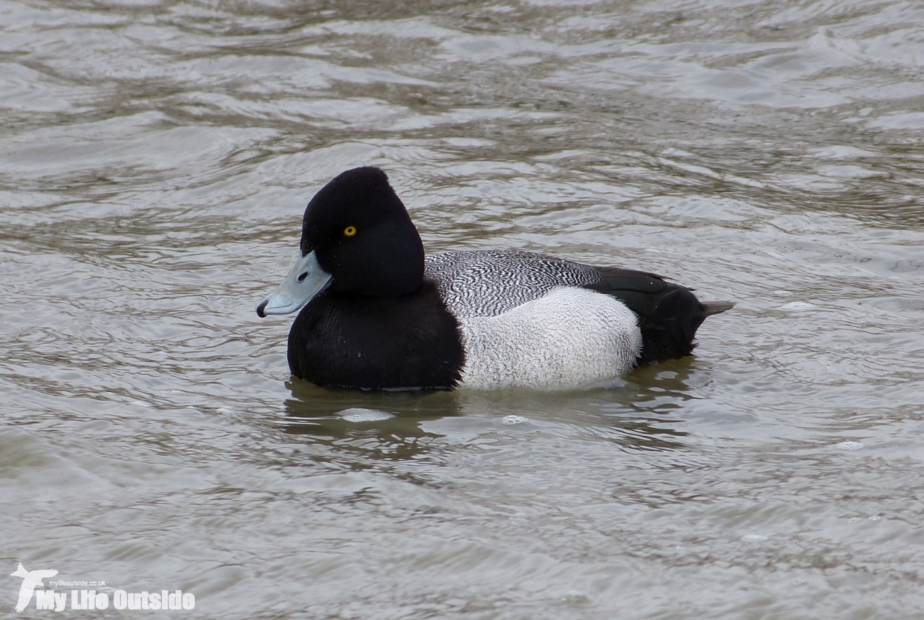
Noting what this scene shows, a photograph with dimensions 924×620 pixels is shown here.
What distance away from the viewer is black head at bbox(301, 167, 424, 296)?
6160 millimetres

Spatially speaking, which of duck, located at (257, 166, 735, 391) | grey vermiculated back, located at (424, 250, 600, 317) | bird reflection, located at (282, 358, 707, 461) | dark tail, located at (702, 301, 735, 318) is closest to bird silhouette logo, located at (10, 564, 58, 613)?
bird reflection, located at (282, 358, 707, 461)

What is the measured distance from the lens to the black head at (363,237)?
616 cm

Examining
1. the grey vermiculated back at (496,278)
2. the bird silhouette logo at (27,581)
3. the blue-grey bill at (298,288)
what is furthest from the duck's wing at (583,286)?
the bird silhouette logo at (27,581)

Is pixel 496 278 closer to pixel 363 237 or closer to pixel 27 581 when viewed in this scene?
pixel 363 237

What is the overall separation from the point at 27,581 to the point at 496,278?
120 inches

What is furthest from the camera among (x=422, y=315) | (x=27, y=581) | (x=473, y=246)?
(x=473, y=246)

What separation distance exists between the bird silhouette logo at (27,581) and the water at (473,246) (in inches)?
2.1

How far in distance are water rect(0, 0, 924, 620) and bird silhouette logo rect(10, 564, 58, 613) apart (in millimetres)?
54

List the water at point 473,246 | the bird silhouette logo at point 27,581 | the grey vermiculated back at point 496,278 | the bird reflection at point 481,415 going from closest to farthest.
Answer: the bird silhouette logo at point 27,581, the water at point 473,246, the bird reflection at point 481,415, the grey vermiculated back at point 496,278

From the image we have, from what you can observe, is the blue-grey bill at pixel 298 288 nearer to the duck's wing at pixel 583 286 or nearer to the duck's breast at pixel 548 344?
the duck's wing at pixel 583 286

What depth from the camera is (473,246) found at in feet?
27.5

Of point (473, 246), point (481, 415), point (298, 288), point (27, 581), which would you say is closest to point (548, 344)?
point (481, 415)

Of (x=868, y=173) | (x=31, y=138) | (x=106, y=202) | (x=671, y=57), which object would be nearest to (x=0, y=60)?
(x=31, y=138)

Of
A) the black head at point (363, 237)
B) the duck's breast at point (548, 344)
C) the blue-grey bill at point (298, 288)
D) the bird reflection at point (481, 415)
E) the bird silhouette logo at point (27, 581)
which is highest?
the black head at point (363, 237)
